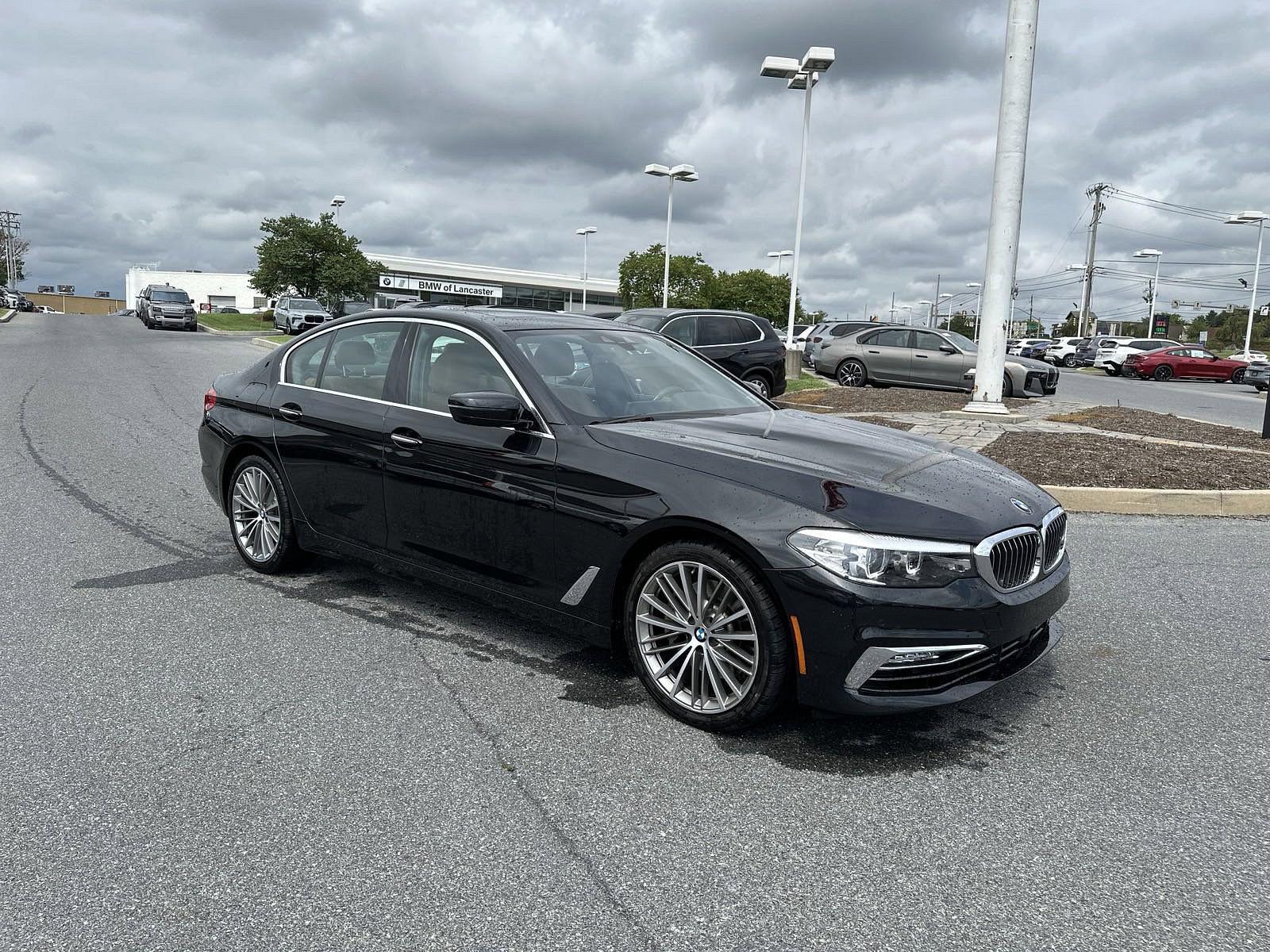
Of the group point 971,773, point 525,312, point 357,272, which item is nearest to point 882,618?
point 971,773

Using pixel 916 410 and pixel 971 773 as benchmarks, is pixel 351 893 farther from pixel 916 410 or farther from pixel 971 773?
pixel 916 410

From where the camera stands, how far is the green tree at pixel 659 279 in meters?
65.9

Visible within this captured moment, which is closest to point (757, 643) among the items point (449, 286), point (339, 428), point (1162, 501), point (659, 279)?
point (339, 428)

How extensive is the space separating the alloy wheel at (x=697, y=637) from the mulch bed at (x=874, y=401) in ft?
36.7

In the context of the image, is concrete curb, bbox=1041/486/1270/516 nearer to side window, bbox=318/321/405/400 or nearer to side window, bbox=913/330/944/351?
side window, bbox=318/321/405/400

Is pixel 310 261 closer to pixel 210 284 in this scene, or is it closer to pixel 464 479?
pixel 464 479

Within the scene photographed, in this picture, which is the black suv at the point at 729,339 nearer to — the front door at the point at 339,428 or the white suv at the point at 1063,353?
the front door at the point at 339,428

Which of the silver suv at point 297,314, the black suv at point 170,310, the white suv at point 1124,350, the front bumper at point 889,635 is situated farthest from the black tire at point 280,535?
the black suv at point 170,310

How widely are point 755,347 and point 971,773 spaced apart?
1291 centimetres

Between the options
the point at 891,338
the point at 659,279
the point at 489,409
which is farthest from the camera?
the point at 659,279

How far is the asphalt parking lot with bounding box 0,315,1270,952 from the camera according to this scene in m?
2.56

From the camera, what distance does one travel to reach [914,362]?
21.9 m

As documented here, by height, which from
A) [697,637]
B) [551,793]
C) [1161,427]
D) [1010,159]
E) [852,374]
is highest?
[1010,159]

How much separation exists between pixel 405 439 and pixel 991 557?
2.72m
